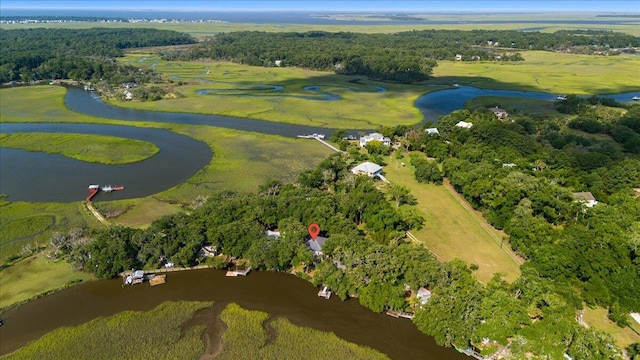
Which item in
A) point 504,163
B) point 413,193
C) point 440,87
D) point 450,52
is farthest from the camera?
point 450,52

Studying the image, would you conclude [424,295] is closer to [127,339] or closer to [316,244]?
[316,244]

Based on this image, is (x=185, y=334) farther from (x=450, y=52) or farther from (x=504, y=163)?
(x=450, y=52)

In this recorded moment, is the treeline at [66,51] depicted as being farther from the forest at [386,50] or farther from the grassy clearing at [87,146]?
the grassy clearing at [87,146]

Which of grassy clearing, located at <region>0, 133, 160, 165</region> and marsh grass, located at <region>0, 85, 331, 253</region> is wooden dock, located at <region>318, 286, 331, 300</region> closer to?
marsh grass, located at <region>0, 85, 331, 253</region>

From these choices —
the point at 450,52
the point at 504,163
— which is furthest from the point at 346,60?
the point at 504,163

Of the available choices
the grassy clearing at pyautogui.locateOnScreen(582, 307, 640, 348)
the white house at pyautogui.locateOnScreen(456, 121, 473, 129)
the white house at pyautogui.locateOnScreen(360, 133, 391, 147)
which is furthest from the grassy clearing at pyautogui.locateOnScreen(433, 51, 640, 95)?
the grassy clearing at pyautogui.locateOnScreen(582, 307, 640, 348)

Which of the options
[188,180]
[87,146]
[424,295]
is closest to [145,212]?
[188,180]
